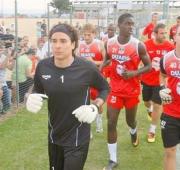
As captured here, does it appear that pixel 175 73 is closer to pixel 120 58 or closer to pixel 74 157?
pixel 74 157

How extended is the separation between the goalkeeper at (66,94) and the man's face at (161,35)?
3.45 meters

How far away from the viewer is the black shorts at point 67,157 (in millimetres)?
4148

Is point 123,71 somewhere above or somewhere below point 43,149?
above

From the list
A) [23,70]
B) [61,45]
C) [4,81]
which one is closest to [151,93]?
[4,81]

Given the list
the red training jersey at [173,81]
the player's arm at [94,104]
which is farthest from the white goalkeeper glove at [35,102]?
the red training jersey at [173,81]

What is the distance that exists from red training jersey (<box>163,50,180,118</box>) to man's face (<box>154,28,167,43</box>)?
104 inches

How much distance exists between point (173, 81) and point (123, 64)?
63.0 inches

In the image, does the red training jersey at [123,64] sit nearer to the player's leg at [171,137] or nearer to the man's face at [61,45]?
the player's leg at [171,137]

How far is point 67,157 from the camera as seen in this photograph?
164 inches

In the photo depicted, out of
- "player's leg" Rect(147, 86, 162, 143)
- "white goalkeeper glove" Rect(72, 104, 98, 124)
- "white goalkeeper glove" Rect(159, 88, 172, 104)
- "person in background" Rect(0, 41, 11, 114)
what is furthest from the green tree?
"white goalkeeper glove" Rect(72, 104, 98, 124)

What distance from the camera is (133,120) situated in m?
6.82

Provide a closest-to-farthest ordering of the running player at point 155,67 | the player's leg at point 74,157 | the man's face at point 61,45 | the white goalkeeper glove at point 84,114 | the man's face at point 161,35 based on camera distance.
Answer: the white goalkeeper glove at point 84,114 → the man's face at point 61,45 → the player's leg at point 74,157 → the man's face at point 161,35 → the running player at point 155,67

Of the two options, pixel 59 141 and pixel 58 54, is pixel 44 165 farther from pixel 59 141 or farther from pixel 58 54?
pixel 58 54

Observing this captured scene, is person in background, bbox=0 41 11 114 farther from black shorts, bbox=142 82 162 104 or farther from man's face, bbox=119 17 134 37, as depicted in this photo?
man's face, bbox=119 17 134 37
